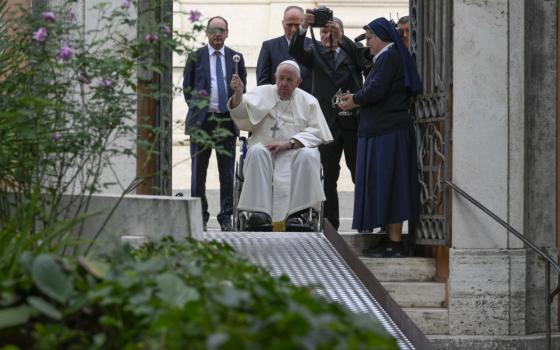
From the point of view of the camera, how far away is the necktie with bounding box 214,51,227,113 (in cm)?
1394

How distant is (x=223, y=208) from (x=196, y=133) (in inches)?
265

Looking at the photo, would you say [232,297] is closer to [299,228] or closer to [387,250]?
[299,228]

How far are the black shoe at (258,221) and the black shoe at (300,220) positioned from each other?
161mm

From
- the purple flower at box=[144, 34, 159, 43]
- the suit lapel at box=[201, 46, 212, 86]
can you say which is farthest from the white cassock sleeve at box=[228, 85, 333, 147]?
the purple flower at box=[144, 34, 159, 43]

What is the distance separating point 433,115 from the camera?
40.1 ft

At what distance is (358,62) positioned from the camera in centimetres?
1342

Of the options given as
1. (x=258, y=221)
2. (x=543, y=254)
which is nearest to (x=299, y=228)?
(x=258, y=221)

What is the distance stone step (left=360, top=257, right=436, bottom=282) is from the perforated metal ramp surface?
5.24 feet

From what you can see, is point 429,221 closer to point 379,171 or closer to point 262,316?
point 379,171

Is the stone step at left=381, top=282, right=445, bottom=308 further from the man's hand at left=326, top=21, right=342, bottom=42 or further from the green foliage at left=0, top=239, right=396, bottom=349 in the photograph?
the green foliage at left=0, top=239, right=396, bottom=349

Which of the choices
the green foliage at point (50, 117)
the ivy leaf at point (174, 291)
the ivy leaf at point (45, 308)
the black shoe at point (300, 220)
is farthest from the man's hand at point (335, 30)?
the ivy leaf at point (45, 308)

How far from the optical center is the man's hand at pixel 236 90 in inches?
496

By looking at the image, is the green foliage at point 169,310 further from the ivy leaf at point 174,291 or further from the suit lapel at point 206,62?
the suit lapel at point 206,62

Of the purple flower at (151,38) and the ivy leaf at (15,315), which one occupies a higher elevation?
the purple flower at (151,38)
